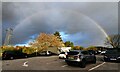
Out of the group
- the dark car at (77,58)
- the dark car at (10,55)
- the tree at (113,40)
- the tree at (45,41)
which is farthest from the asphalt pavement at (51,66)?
the tree at (113,40)

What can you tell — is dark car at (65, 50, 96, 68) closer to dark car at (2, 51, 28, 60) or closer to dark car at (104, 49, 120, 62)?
dark car at (104, 49, 120, 62)

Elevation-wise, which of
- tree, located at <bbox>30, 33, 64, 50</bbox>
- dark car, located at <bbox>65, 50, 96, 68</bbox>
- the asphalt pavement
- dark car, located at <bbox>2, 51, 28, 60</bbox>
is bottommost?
the asphalt pavement

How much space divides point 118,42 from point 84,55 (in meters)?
81.3

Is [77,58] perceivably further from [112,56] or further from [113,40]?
[113,40]

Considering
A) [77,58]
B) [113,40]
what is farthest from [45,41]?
[77,58]

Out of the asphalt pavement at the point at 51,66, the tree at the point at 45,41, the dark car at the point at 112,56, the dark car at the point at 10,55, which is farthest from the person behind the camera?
the tree at the point at 45,41

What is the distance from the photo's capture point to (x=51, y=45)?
86.0 metres

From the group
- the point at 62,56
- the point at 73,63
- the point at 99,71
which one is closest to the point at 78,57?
the point at 73,63

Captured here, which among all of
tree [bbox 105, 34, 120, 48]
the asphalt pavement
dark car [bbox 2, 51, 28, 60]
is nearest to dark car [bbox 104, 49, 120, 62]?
the asphalt pavement

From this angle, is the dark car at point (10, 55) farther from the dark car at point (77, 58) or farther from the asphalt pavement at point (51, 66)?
the dark car at point (77, 58)

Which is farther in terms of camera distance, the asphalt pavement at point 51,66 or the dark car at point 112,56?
the dark car at point 112,56

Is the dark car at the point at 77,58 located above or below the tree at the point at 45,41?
below

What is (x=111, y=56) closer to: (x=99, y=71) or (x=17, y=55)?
(x=99, y=71)

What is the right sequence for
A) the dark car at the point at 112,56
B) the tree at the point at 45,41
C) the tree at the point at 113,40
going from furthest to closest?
the tree at the point at 113,40 → the tree at the point at 45,41 → the dark car at the point at 112,56
